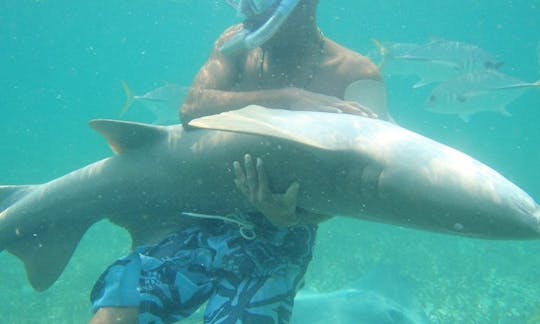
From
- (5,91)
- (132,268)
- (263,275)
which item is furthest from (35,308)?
(5,91)

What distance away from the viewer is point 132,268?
3479mm

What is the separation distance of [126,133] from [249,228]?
4.33 ft

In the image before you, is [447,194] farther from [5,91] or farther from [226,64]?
[5,91]

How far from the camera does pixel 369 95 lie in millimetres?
3717

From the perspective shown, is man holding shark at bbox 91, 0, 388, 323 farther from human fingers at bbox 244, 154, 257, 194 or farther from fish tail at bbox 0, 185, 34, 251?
fish tail at bbox 0, 185, 34, 251

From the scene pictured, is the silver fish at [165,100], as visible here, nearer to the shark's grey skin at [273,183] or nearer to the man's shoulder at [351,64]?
the shark's grey skin at [273,183]

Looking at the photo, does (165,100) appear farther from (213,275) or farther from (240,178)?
(240,178)

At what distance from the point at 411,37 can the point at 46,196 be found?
75565 millimetres

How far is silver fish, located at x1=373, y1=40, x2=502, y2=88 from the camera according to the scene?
10.0 meters

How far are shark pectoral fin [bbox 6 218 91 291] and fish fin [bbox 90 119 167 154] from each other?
89cm

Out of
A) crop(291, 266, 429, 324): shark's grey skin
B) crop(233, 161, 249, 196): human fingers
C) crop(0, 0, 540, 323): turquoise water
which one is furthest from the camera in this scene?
crop(0, 0, 540, 323): turquoise water

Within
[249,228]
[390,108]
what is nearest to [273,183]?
[249,228]

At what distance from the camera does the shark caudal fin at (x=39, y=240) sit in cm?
387

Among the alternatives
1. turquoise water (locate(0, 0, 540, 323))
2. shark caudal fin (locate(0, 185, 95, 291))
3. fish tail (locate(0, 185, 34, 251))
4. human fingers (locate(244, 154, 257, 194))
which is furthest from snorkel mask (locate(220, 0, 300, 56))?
turquoise water (locate(0, 0, 540, 323))
